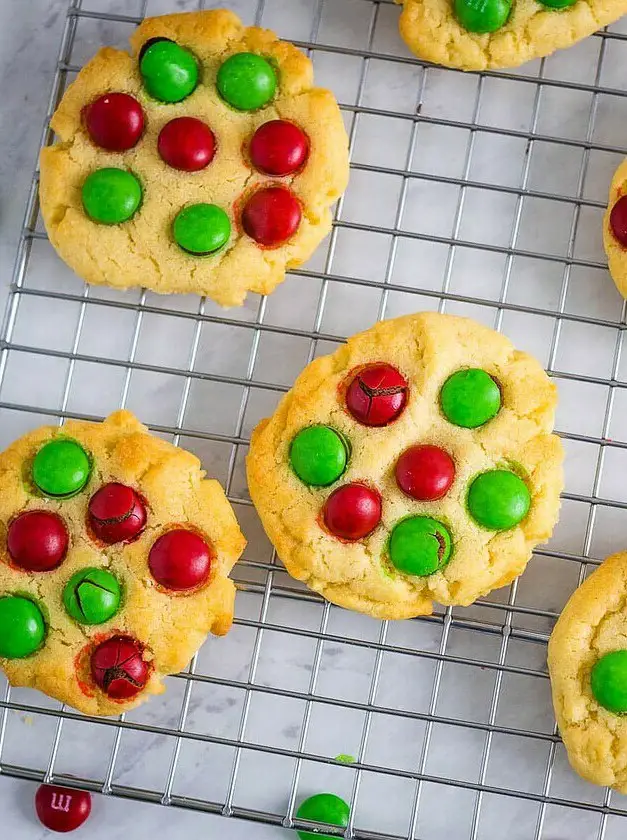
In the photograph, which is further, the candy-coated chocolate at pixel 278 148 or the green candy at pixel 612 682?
the candy-coated chocolate at pixel 278 148

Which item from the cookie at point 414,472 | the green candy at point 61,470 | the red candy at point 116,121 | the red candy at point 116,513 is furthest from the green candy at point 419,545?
the red candy at point 116,121

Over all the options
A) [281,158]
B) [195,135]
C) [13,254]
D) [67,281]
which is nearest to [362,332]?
[281,158]

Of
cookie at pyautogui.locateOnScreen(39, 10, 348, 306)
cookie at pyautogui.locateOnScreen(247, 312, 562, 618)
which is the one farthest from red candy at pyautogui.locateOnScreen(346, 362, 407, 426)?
cookie at pyautogui.locateOnScreen(39, 10, 348, 306)

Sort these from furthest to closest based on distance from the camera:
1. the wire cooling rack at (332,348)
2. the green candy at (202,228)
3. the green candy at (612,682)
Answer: the wire cooling rack at (332,348) → the green candy at (202,228) → the green candy at (612,682)

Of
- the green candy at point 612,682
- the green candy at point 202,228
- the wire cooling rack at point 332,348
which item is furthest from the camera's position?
the wire cooling rack at point 332,348

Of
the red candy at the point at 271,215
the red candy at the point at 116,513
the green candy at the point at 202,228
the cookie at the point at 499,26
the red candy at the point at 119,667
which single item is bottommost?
the red candy at the point at 119,667

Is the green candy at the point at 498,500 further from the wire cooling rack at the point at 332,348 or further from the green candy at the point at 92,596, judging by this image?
the green candy at the point at 92,596

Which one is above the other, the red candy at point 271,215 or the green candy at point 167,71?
the green candy at point 167,71

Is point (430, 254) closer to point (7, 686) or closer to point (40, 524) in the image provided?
point (40, 524)
